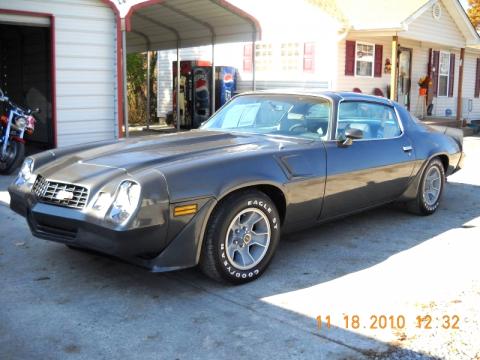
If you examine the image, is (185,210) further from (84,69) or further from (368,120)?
(84,69)

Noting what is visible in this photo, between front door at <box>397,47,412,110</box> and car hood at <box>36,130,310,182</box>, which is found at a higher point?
front door at <box>397,47,412,110</box>

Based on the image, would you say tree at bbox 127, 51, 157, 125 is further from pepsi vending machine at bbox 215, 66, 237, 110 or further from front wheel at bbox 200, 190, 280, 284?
front wheel at bbox 200, 190, 280, 284

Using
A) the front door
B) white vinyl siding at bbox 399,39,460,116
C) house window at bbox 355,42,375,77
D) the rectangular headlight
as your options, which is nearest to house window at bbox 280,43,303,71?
house window at bbox 355,42,375,77

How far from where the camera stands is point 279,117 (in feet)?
17.5

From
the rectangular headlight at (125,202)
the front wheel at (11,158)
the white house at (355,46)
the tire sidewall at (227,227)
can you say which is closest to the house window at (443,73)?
the white house at (355,46)

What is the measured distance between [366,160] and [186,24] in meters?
10.8

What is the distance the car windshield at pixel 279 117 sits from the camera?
17.0ft

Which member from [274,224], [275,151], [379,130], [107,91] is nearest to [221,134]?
[275,151]

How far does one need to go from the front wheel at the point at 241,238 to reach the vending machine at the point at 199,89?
13.5 metres

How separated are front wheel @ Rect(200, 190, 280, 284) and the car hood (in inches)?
18.0

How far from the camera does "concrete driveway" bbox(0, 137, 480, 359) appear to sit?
3.28m

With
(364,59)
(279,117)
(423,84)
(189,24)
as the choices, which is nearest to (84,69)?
(189,24)
